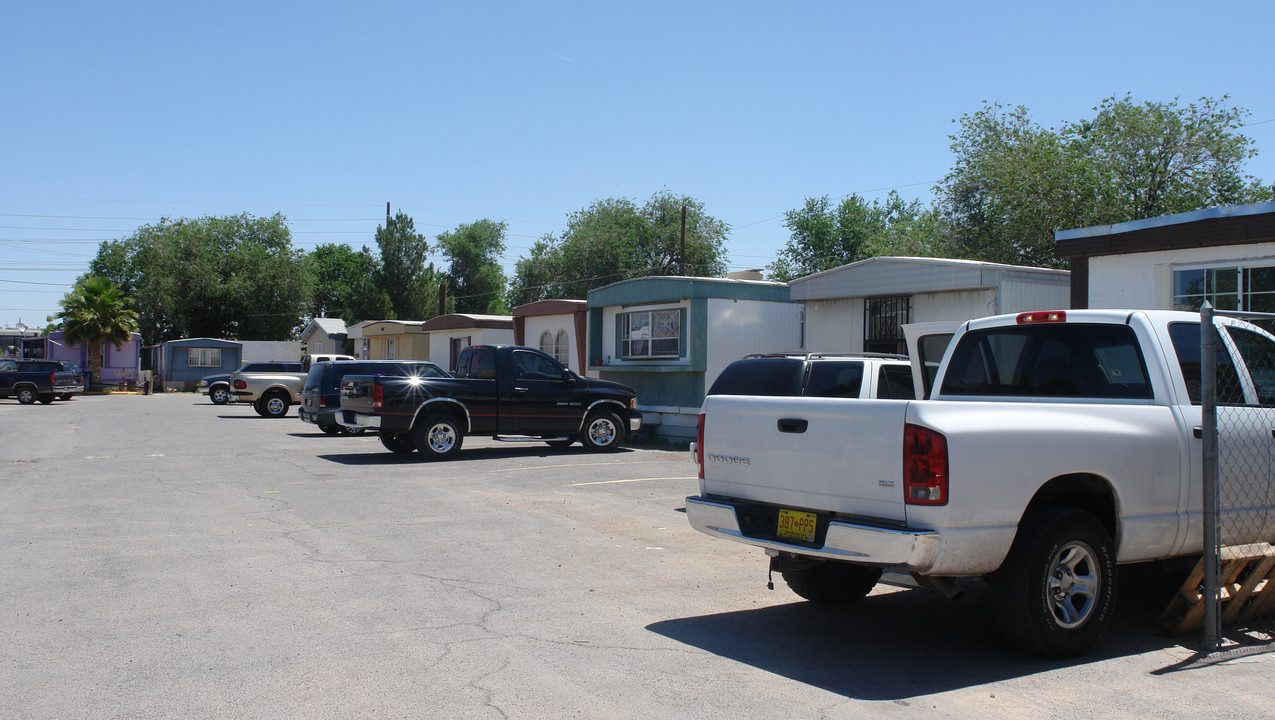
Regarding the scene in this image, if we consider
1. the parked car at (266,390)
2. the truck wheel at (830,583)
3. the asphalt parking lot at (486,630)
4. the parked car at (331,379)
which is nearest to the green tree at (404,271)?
the parked car at (266,390)

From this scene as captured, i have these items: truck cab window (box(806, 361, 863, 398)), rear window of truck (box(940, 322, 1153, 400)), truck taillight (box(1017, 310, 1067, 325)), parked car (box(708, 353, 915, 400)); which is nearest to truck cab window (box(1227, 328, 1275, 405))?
rear window of truck (box(940, 322, 1153, 400))

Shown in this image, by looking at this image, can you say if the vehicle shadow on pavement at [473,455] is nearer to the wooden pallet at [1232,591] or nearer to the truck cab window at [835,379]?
the truck cab window at [835,379]

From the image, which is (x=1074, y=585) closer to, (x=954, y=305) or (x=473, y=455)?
(x=954, y=305)

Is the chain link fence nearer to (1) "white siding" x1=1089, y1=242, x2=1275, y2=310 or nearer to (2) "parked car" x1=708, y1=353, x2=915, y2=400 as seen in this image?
(2) "parked car" x1=708, y1=353, x2=915, y2=400

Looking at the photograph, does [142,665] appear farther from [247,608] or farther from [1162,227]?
[1162,227]

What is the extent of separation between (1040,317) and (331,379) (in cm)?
1777

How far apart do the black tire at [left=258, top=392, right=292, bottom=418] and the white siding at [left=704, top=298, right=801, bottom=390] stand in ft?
47.7

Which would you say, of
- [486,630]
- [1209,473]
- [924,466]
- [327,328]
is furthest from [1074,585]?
[327,328]

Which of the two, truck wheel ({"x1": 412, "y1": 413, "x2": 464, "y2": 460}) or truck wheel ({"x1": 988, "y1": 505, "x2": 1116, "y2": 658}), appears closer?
truck wheel ({"x1": 988, "y1": 505, "x2": 1116, "y2": 658})

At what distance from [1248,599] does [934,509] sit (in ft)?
9.01

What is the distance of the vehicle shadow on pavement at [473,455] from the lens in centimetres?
1633

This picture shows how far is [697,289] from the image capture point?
21.1 m

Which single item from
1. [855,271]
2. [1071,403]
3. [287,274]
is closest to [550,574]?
[1071,403]

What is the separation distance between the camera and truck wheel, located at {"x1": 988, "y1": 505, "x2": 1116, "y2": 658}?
5.10m
